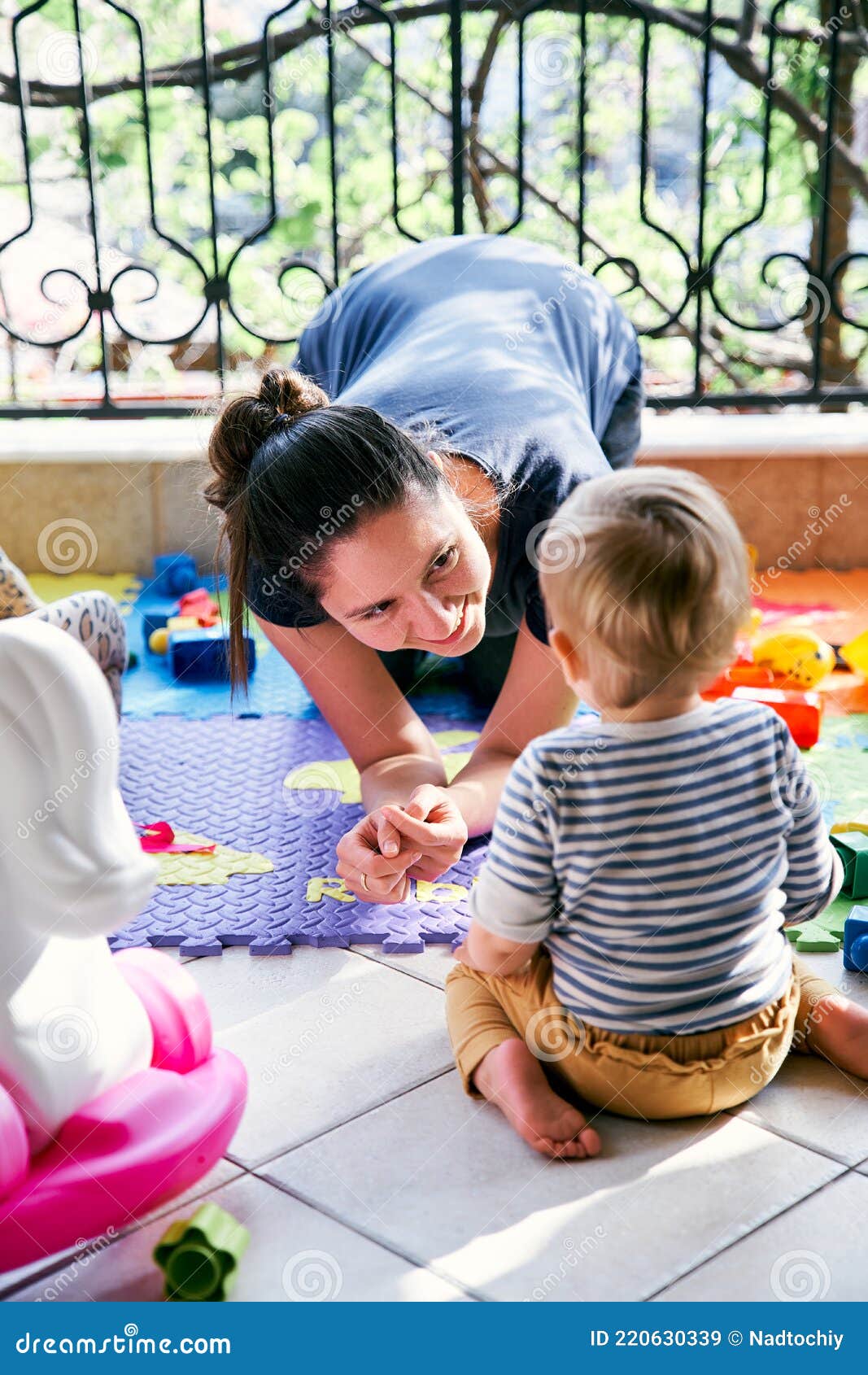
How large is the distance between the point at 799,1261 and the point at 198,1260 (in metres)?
0.40

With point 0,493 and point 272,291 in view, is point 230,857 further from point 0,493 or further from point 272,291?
point 272,291

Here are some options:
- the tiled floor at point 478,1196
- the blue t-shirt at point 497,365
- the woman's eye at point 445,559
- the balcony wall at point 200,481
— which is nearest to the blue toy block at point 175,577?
the balcony wall at point 200,481

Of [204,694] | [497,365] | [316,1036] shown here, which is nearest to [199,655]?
[204,694]

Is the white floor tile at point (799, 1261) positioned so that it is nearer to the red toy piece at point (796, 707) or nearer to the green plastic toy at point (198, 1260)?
the green plastic toy at point (198, 1260)

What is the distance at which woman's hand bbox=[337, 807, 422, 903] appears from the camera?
1313mm

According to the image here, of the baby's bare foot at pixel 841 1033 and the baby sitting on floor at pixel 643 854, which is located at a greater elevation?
the baby sitting on floor at pixel 643 854

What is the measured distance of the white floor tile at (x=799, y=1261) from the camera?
3.03ft

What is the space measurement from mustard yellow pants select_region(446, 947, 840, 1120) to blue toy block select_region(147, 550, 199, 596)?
1.57 metres

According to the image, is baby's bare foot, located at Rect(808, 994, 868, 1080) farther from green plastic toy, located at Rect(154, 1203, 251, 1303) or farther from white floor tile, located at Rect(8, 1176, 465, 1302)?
green plastic toy, located at Rect(154, 1203, 251, 1303)

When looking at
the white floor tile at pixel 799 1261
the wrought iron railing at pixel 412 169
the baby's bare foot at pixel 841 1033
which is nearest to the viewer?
the white floor tile at pixel 799 1261

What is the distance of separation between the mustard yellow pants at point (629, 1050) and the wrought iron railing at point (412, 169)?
6.53 ft

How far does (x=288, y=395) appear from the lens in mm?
1433

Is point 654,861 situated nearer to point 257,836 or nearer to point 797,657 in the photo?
point 257,836
